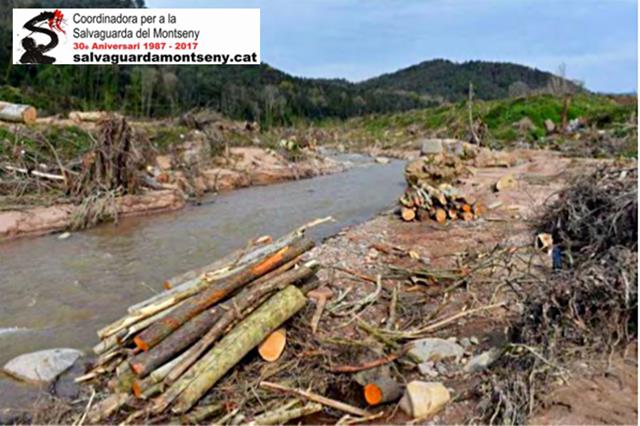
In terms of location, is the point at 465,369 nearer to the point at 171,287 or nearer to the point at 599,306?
the point at 599,306

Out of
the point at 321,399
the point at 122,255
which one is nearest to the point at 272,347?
the point at 321,399

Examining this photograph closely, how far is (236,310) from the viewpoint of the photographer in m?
4.80

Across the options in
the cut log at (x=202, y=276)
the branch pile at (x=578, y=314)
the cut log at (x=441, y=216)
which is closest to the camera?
the branch pile at (x=578, y=314)

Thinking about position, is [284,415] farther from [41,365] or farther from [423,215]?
[423,215]

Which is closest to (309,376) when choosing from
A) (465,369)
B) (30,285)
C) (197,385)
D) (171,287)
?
(197,385)

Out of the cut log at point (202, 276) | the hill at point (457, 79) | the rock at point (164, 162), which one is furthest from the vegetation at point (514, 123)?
the hill at point (457, 79)

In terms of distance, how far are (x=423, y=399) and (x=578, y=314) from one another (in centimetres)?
128

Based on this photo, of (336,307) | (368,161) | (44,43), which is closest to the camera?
(336,307)

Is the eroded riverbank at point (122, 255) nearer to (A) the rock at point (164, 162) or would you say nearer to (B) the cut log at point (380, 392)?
(A) the rock at point (164, 162)

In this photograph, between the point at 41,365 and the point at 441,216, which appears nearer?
the point at 41,365

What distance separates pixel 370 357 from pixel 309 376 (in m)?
0.58

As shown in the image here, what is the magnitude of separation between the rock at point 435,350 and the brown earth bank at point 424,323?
84mm

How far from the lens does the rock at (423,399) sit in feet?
12.8

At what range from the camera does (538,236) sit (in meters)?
5.34
